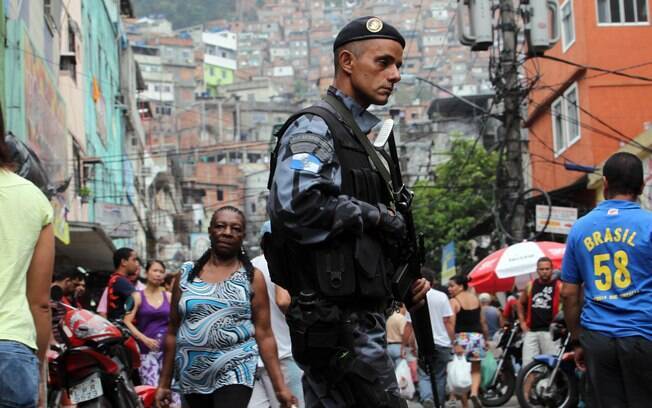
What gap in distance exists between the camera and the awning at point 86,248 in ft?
82.7

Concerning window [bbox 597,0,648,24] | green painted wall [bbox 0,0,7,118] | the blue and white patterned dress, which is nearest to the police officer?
the blue and white patterned dress

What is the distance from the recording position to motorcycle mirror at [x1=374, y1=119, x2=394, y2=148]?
4.66 metres

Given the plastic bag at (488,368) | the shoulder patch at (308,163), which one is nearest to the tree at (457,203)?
the plastic bag at (488,368)

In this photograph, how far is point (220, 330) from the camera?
729 cm

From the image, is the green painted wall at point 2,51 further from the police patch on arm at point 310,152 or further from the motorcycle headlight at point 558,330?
the police patch on arm at point 310,152

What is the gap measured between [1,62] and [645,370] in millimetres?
13037

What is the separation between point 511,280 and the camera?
21375mm

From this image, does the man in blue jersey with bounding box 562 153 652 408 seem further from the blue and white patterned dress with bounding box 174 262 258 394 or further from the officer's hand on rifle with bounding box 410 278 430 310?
the officer's hand on rifle with bounding box 410 278 430 310

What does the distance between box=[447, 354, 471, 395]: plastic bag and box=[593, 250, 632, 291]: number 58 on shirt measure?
312 inches

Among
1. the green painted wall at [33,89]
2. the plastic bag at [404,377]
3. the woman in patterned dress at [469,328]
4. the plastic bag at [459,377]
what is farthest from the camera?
the green painted wall at [33,89]

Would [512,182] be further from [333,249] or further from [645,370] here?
[333,249]

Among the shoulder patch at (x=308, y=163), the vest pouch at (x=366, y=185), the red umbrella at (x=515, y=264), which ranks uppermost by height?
the shoulder patch at (x=308, y=163)

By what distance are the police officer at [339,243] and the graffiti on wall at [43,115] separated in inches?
589

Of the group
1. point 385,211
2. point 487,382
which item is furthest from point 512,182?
point 385,211
